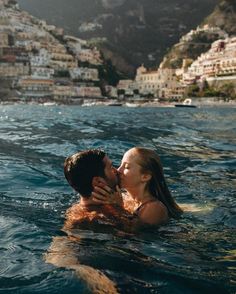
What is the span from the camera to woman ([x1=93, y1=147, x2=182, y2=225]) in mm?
6113

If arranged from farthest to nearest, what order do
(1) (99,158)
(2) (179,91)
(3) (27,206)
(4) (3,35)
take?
(4) (3,35), (2) (179,91), (3) (27,206), (1) (99,158)

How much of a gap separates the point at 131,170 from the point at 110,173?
25 centimetres

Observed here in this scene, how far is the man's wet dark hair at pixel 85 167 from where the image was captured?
5.92m

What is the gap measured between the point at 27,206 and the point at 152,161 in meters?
2.92

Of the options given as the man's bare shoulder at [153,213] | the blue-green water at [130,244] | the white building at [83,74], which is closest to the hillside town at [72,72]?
the white building at [83,74]

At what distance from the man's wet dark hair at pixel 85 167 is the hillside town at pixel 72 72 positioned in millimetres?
127226

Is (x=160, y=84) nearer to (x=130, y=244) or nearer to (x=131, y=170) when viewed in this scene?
(x=131, y=170)

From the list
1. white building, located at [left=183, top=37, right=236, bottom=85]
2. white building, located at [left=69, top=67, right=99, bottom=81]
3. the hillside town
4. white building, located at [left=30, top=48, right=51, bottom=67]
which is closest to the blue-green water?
the hillside town

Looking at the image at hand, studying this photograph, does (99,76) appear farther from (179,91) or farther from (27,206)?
(27,206)

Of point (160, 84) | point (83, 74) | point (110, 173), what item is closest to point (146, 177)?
point (110, 173)

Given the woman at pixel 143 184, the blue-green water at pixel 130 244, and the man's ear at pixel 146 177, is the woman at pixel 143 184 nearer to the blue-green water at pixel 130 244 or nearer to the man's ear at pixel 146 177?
the man's ear at pixel 146 177

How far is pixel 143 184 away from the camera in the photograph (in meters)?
6.22

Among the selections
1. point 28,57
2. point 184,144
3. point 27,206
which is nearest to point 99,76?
point 28,57

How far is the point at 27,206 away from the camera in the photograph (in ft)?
27.3
